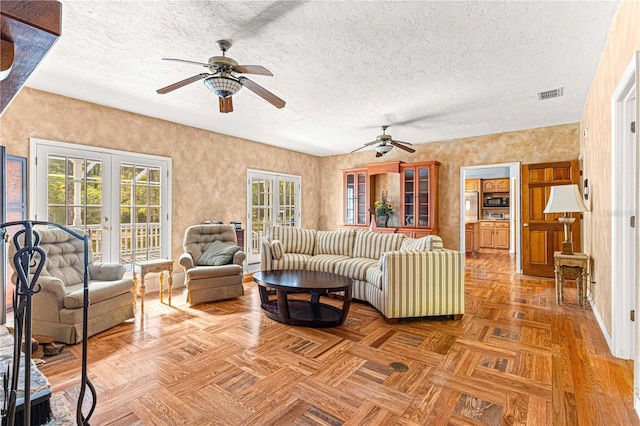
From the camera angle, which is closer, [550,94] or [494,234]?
[550,94]

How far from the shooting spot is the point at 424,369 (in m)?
2.46

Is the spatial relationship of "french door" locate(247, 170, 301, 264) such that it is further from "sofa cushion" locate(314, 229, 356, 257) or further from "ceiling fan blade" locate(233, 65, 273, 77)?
"ceiling fan blade" locate(233, 65, 273, 77)

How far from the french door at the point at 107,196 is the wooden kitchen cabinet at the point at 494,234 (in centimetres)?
816

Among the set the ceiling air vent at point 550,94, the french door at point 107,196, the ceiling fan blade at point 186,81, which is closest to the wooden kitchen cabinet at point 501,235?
the ceiling air vent at point 550,94

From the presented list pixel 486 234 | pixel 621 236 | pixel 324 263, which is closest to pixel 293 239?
pixel 324 263

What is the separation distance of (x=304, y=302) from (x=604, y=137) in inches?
137

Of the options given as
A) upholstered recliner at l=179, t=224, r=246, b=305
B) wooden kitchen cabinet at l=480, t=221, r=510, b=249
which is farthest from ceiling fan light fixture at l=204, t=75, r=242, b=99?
wooden kitchen cabinet at l=480, t=221, r=510, b=249

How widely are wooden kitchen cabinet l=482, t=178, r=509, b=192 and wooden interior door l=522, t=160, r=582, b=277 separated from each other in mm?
3813

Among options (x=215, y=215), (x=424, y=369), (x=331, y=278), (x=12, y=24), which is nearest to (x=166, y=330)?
(x=331, y=278)

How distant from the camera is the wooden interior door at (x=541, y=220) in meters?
5.30

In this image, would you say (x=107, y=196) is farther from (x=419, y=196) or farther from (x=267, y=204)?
(x=419, y=196)

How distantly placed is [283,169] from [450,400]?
5.83 meters

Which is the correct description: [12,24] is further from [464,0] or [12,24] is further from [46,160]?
[46,160]

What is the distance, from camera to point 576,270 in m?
4.05
